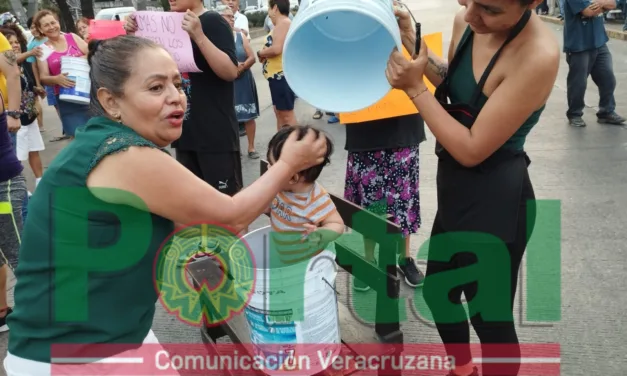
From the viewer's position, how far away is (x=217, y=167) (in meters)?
3.25

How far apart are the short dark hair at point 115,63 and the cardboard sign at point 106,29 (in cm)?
180

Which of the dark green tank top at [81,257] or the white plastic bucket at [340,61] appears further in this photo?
the white plastic bucket at [340,61]

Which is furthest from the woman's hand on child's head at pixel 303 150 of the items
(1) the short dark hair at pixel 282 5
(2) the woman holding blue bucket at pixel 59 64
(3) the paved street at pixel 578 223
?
(1) the short dark hair at pixel 282 5

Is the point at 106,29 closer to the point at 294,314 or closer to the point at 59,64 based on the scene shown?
the point at 294,314

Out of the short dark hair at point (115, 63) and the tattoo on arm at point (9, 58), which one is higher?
the short dark hair at point (115, 63)

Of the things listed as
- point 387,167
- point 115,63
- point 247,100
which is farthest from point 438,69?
point 247,100

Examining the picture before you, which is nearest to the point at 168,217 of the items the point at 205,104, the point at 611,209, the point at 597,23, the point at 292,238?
the point at 292,238

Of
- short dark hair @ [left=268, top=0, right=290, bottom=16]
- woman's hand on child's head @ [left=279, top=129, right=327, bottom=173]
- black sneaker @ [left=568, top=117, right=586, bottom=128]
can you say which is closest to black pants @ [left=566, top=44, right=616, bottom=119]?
black sneaker @ [left=568, top=117, right=586, bottom=128]

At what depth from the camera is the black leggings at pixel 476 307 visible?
1.99m

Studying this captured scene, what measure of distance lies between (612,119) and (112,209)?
6376 millimetres

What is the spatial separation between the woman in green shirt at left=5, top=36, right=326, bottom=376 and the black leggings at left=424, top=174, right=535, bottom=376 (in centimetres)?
85

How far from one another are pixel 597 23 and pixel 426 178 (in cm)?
293

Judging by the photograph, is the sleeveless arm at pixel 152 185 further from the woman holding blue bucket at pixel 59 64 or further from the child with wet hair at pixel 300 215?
the woman holding blue bucket at pixel 59 64

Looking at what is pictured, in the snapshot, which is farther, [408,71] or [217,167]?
[217,167]
